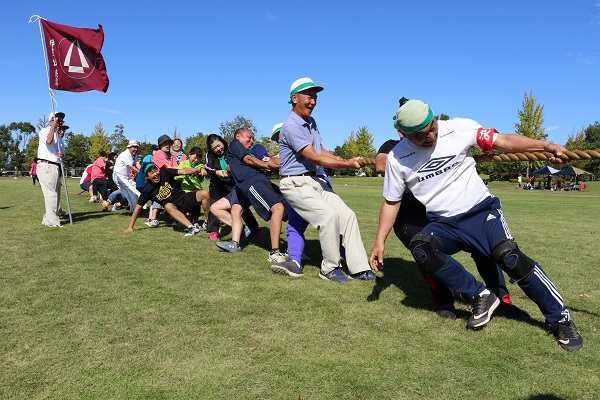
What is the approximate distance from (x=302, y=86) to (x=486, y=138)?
250 centimetres

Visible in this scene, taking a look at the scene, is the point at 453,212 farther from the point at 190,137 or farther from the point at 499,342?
the point at 190,137

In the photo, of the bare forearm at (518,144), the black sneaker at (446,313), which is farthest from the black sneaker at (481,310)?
the bare forearm at (518,144)

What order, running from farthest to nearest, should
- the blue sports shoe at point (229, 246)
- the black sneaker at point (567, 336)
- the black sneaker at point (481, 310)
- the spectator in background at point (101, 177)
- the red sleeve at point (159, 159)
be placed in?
the spectator in background at point (101, 177) → the red sleeve at point (159, 159) → the blue sports shoe at point (229, 246) → the black sneaker at point (481, 310) → the black sneaker at point (567, 336)

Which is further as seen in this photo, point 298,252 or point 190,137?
point 190,137

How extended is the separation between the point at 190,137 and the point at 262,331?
84422 millimetres

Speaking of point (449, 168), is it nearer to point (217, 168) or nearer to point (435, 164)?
point (435, 164)

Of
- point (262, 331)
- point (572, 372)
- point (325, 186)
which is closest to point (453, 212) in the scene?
point (572, 372)

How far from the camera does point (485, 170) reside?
260 feet

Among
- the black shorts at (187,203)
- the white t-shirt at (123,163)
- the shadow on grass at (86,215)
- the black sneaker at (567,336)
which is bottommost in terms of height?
the shadow on grass at (86,215)

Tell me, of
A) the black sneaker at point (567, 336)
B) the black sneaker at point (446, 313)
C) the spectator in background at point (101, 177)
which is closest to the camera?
the black sneaker at point (567, 336)

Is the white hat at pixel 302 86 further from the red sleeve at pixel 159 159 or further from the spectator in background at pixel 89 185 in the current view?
the spectator in background at pixel 89 185

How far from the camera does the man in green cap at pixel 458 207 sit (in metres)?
3.50

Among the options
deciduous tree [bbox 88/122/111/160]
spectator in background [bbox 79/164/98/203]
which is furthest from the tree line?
spectator in background [bbox 79/164/98/203]

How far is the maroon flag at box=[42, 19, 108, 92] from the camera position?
9.84 metres
